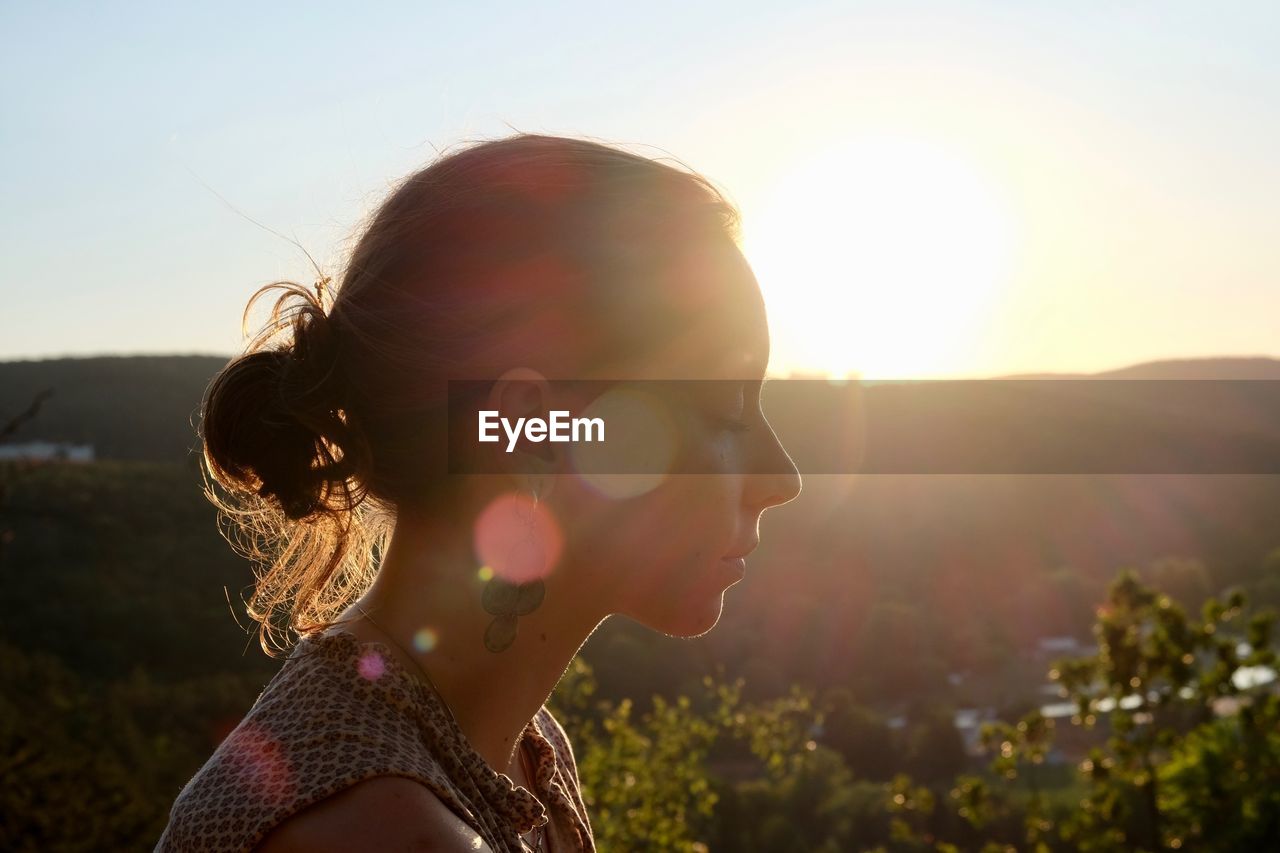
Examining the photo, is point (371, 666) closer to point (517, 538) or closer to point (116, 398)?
point (517, 538)

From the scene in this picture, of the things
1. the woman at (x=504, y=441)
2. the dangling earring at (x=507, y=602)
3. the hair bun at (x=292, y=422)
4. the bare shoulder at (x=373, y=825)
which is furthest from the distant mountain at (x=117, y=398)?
the bare shoulder at (x=373, y=825)

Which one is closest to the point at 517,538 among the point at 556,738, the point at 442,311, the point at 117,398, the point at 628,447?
the point at 628,447

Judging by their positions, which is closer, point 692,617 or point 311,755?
point 311,755

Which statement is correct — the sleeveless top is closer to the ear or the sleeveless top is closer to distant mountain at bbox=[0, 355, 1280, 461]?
the ear

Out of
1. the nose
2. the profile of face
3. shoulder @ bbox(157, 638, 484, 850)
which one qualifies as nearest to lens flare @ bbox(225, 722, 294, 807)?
shoulder @ bbox(157, 638, 484, 850)

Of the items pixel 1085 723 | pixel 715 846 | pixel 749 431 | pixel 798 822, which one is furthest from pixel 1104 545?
pixel 749 431

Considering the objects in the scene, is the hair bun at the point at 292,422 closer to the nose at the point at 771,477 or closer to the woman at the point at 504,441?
the woman at the point at 504,441
